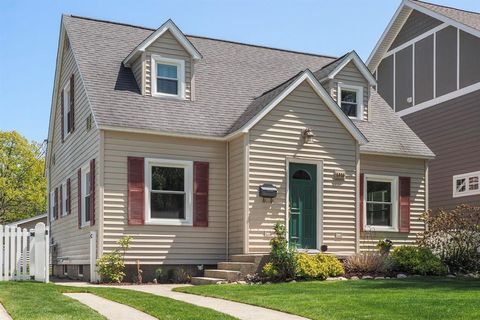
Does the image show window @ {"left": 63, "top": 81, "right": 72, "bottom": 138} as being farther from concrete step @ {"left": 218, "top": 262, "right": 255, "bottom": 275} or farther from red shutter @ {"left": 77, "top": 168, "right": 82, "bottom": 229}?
concrete step @ {"left": 218, "top": 262, "right": 255, "bottom": 275}

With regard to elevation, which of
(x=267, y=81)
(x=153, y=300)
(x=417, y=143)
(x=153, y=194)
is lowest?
(x=153, y=300)

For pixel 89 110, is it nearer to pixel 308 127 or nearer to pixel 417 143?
pixel 308 127

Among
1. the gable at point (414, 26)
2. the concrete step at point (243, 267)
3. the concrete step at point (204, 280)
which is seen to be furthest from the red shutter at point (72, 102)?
the gable at point (414, 26)

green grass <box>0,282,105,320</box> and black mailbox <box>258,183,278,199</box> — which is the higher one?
black mailbox <box>258,183,278,199</box>

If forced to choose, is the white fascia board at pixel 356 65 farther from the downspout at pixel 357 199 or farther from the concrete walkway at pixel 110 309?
the concrete walkway at pixel 110 309

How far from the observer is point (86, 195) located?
1780cm

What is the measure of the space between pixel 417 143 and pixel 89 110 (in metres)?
→ 9.45

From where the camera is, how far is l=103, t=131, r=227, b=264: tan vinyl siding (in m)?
16.1

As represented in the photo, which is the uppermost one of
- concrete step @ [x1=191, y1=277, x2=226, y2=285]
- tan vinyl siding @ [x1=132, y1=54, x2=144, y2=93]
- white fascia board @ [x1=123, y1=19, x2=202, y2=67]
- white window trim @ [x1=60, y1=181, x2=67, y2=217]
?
white fascia board @ [x1=123, y1=19, x2=202, y2=67]

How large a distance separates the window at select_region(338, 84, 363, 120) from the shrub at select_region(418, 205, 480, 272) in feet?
13.3

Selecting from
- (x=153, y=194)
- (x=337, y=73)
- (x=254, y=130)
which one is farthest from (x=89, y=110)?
(x=337, y=73)

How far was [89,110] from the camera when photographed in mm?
17250

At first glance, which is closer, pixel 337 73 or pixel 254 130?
pixel 254 130

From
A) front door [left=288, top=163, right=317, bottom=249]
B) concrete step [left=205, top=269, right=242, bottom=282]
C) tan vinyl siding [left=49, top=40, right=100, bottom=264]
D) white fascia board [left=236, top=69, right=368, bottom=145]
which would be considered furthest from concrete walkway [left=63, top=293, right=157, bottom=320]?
front door [left=288, top=163, right=317, bottom=249]
